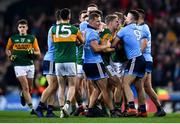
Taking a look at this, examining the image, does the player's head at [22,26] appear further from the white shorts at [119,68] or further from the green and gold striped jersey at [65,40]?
the white shorts at [119,68]

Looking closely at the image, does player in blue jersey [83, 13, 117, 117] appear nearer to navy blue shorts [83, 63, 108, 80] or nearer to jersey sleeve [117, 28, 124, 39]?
navy blue shorts [83, 63, 108, 80]

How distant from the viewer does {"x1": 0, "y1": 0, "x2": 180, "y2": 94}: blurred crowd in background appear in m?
33.4

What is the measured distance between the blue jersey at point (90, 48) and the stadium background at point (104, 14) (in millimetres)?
9102

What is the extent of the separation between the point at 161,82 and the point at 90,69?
1149 centimetres

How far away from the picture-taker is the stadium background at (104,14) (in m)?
32.1

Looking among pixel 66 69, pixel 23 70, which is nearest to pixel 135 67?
pixel 66 69

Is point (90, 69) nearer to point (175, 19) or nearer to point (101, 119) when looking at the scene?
point (101, 119)

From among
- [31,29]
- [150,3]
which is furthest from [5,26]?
[150,3]

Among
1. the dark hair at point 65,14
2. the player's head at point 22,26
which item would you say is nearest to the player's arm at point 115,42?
the dark hair at point 65,14

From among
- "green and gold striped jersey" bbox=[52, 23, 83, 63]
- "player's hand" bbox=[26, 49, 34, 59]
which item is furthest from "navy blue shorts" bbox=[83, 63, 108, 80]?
"player's hand" bbox=[26, 49, 34, 59]

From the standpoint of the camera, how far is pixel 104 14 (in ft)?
120

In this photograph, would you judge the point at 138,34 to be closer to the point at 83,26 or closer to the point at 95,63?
the point at 95,63

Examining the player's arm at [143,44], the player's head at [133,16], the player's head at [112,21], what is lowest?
the player's arm at [143,44]

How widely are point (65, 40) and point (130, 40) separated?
1525mm
